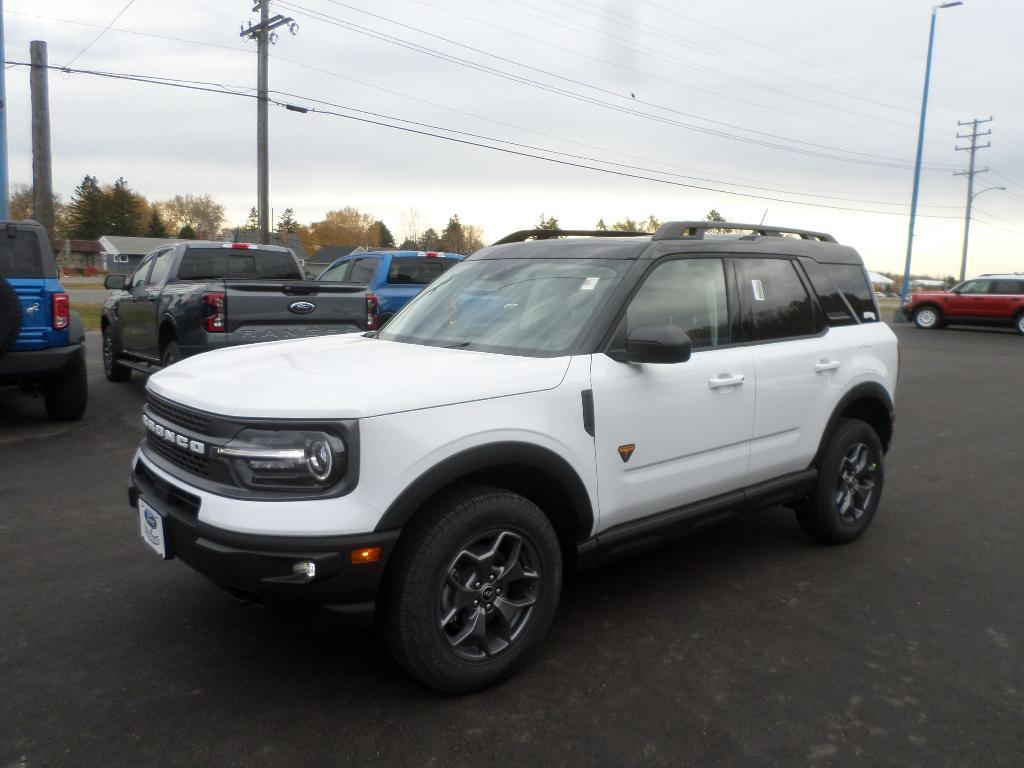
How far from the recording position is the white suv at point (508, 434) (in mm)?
2688

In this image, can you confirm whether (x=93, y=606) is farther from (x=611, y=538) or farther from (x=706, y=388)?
(x=706, y=388)

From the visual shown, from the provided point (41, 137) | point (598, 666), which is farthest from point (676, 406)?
point (41, 137)

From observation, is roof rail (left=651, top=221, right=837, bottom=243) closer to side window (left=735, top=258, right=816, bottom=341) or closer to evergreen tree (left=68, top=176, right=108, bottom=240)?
side window (left=735, top=258, right=816, bottom=341)

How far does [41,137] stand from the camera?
68.2ft

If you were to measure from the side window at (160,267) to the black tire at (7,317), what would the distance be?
3.04 meters

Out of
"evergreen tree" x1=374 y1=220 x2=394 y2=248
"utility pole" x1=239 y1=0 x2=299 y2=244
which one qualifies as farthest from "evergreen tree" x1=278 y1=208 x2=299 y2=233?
"utility pole" x1=239 y1=0 x2=299 y2=244

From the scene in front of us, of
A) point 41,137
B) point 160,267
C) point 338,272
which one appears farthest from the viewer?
point 41,137

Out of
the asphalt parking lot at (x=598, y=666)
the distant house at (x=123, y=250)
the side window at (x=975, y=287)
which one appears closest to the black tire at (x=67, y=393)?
the asphalt parking lot at (x=598, y=666)

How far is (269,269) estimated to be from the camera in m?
10.4

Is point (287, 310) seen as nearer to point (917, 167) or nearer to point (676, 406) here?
point (676, 406)

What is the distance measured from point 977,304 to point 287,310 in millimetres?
23146

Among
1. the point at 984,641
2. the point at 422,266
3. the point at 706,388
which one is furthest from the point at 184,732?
the point at 422,266

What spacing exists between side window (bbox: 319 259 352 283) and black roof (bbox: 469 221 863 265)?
9304 mm

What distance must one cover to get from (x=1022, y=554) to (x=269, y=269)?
868cm
